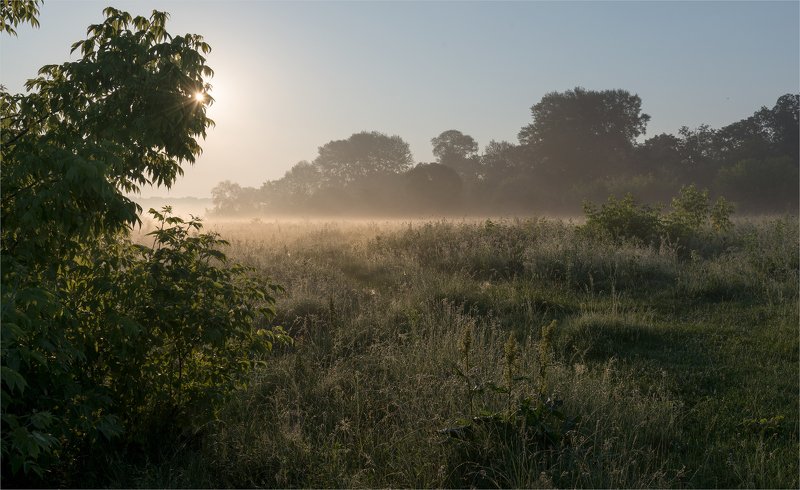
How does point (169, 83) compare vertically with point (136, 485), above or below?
above

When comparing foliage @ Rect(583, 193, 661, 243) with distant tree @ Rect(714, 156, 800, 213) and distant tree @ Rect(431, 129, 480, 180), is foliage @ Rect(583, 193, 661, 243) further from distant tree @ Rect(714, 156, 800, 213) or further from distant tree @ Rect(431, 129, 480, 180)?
distant tree @ Rect(431, 129, 480, 180)

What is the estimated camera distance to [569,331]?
804 cm

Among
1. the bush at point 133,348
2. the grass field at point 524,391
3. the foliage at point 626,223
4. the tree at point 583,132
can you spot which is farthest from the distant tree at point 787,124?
the bush at point 133,348

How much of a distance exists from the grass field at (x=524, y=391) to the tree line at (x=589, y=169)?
33255 mm

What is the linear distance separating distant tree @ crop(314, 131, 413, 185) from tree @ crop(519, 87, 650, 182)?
16967mm

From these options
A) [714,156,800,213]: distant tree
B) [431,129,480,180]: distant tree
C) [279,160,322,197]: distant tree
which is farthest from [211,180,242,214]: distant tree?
[714,156,800,213]: distant tree

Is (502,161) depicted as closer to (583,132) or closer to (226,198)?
(583,132)

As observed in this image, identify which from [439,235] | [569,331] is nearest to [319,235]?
[439,235]

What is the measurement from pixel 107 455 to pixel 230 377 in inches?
41.2

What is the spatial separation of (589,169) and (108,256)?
50424 millimetres

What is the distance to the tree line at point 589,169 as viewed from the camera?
41.7 meters

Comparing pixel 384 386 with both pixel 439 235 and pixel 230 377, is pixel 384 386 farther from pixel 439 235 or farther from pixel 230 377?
pixel 439 235

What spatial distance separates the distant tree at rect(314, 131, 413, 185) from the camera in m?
67.4

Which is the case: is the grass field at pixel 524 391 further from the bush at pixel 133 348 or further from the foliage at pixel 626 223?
the foliage at pixel 626 223
